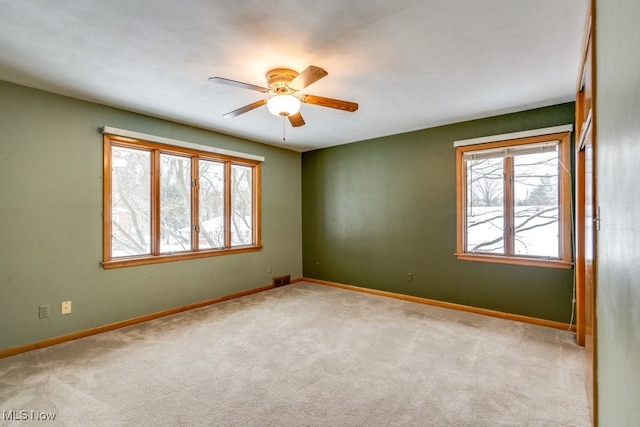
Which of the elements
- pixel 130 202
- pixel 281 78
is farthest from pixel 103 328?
pixel 281 78

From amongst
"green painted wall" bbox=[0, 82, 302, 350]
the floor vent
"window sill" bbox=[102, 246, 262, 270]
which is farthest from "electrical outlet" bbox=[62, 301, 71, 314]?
the floor vent

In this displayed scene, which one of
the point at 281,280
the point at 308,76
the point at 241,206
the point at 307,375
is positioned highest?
the point at 308,76

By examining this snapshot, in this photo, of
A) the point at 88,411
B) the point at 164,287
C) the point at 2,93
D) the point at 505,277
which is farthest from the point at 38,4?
the point at 505,277

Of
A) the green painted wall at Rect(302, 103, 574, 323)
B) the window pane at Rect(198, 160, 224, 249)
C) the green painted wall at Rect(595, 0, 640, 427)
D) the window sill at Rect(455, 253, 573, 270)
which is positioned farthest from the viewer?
the window pane at Rect(198, 160, 224, 249)

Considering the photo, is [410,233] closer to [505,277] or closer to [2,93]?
[505,277]

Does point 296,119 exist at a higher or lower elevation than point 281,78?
lower

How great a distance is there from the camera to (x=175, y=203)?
13.1 ft

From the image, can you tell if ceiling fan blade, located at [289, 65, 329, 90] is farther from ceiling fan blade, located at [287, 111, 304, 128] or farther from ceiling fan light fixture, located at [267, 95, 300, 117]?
ceiling fan blade, located at [287, 111, 304, 128]

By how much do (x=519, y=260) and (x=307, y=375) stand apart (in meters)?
2.80

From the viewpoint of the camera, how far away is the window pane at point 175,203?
389 cm

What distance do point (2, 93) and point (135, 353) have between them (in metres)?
2.61

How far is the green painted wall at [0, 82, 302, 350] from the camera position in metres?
2.78

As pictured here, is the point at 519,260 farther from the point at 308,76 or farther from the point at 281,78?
the point at 281,78

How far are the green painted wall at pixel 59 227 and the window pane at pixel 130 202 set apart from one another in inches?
7.1
